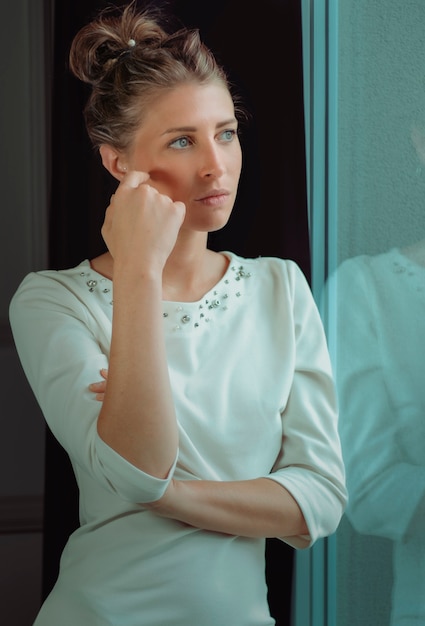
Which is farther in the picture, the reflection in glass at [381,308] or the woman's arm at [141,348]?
the reflection in glass at [381,308]

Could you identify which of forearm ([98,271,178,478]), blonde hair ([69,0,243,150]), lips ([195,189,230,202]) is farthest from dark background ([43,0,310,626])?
forearm ([98,271,178,478])

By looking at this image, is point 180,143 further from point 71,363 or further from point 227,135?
point 71,363

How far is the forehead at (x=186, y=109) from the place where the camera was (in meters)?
1.38

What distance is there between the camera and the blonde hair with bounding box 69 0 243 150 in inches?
55.3

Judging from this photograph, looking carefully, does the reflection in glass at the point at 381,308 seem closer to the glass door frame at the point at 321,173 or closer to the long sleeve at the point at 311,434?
the glass door frame at the point at 321,173

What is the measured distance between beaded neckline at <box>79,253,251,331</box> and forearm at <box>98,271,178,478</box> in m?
0.21

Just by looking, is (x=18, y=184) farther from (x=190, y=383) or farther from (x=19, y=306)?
(x=190, y=383)

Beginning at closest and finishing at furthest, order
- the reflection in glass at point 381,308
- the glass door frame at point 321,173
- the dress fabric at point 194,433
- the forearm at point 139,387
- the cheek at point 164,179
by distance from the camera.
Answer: the forearm at point 139,387 → the dress fabric at point 194,433 → the cheek at point 164,179 → the reflection in glass at point 381,308 → the glass door frame at point 321,173

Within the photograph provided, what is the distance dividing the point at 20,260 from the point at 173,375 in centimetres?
86

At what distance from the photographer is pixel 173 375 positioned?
1364 millimetres

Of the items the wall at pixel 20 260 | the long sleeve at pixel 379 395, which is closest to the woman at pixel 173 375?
the long sleeve at pixel 379 395

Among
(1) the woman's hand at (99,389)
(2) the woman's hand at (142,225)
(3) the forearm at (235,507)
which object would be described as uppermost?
(2) the woman's hand at (142,225)

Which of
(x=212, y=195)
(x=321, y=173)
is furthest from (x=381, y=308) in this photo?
(x=212, y=195)

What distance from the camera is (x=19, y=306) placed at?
1.37 m
